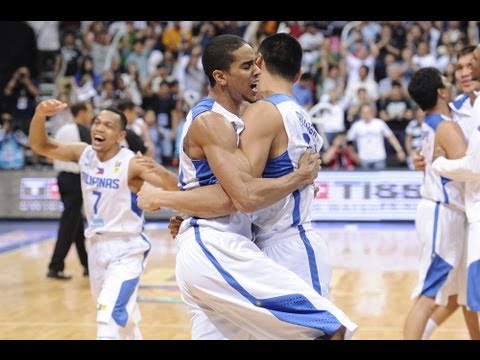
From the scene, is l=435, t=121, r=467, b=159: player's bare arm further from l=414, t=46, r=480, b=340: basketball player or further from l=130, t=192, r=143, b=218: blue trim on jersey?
l=130, t=192, r=143, b=218: blue trim on jersey

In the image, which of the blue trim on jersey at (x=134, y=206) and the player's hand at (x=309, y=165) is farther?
the blue trim on jersey at (x=134, y=206)

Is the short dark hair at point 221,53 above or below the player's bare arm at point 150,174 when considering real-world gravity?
above

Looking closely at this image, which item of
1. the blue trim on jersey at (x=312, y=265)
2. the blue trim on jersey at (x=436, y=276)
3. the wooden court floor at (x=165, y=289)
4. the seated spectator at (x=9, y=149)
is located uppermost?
the blue trim on jersey at (x=312, y=265)

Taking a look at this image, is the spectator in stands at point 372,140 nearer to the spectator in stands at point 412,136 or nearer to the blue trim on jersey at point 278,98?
the spectator in stands at point 412,136

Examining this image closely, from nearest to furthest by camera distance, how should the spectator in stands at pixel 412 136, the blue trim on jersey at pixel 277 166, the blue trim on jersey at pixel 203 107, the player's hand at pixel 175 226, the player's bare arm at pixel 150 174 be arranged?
the blue trim on jersey at pixel 203 107 → the blue trim on jersey at pixel 277 166 → the player's hand at pixel 175 226 → the player's bare arm at pixel 150 174 → the spectator in stands at pixel 412 136

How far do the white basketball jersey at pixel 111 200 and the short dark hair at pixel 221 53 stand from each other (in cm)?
228

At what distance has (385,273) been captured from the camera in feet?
32.9

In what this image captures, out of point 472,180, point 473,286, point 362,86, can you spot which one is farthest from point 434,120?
point 362,86

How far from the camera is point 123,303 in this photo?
5793 millimetres

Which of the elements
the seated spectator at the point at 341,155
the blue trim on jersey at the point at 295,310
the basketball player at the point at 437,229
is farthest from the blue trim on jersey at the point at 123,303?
the seated spectator at the point at 341,155

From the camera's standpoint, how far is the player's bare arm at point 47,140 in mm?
5855
